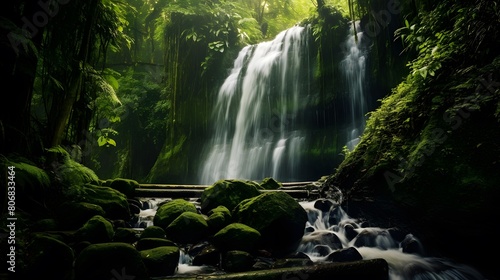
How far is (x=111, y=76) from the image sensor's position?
6887mm

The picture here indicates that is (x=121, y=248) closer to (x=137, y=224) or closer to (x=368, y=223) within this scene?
(x=137, y=224)

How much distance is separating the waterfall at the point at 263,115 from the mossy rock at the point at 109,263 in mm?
7362

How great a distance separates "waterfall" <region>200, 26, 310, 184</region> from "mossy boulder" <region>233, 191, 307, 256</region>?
5.39 metres

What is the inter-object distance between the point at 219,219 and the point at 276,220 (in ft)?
3.15

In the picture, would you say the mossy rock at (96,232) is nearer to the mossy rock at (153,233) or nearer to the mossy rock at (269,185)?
the mossy rock at (153,233)

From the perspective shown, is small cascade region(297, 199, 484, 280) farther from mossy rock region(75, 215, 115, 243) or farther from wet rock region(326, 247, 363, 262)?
mossy rock region(75, 215, 115, 243)

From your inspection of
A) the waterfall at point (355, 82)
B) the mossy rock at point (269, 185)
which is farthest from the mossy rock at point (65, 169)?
the waterfall at point (355, 82)

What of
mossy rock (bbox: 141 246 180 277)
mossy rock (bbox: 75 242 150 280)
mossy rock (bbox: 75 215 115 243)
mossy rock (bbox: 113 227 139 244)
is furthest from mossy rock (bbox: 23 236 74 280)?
mossy rock (bbox: 113 227 139 244)

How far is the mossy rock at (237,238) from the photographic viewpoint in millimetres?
4035

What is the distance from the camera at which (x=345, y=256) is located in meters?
3.91

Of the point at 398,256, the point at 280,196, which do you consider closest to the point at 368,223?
the point at 398,256

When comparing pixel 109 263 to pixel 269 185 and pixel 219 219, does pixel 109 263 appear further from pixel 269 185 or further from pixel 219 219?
pixel 269 185

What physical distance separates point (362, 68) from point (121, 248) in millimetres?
8919

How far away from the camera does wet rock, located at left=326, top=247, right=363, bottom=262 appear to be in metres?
3.88
